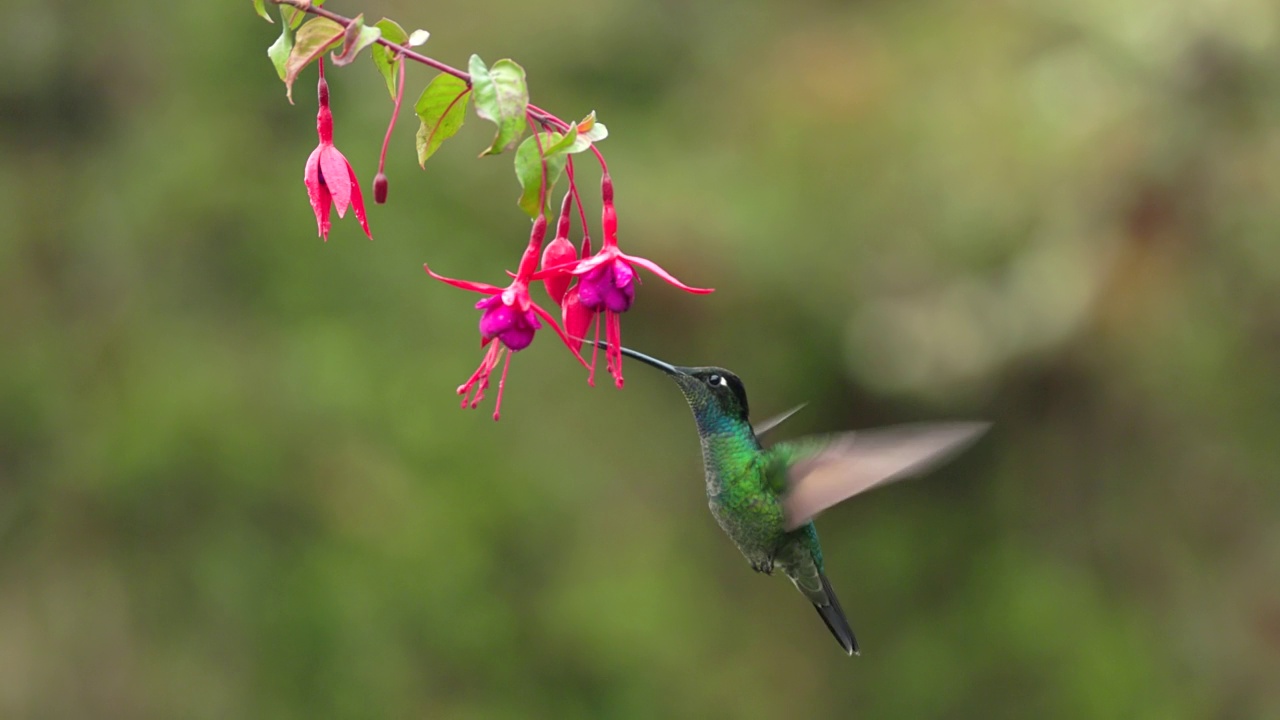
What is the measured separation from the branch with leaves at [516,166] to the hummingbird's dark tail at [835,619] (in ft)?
1.43

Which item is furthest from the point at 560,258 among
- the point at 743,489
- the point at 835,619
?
the point at 835,619

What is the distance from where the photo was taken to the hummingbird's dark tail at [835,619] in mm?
1217

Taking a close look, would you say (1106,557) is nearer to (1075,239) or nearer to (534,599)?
(1075,239)

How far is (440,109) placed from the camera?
93 centimetres

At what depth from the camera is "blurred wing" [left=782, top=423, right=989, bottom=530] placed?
0.89m

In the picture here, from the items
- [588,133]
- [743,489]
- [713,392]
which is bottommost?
[743,489]

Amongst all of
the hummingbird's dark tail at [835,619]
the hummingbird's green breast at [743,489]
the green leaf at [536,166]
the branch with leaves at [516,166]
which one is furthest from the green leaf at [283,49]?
the hummingbird's dark tail at [835,619]

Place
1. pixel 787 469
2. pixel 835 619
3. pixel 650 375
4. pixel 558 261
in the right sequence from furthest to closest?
pixel 650 375 → pixel 835 619 → pixel 787 469 → pixel 558 261

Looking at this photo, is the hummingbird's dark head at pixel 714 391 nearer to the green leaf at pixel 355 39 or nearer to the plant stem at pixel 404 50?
the plant stem at pixel 404 50

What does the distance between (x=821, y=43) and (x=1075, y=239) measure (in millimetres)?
979

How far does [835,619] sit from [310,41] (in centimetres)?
77

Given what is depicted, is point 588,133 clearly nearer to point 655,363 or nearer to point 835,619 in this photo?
point 655,363

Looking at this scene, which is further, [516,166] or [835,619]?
[835,619]

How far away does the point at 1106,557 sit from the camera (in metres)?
2.95
